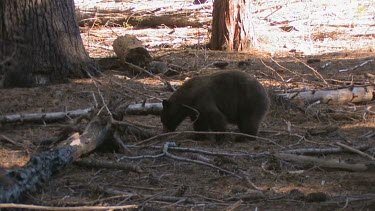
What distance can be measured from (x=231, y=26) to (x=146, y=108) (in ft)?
Answer: 20.1

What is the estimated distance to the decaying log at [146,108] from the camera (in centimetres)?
840

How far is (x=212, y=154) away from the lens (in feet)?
21.4

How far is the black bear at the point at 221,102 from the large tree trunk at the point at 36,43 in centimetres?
297

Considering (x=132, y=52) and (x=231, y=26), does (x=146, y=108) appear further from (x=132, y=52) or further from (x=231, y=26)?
(x=231, y=26)

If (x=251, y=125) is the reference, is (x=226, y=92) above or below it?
above

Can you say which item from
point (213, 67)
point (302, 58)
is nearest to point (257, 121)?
point (213, 67)

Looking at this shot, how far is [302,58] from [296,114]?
4896mm

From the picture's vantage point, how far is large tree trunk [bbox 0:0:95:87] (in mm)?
9852

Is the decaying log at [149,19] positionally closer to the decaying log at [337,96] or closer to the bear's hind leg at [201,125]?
the decaying log at [337,96]

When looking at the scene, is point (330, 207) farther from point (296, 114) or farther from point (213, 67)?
point (213, 67)

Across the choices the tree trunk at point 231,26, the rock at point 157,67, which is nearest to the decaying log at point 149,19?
the tree trunk at point 231,26

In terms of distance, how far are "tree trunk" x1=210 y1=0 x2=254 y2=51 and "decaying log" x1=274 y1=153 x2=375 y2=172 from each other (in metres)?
8.13

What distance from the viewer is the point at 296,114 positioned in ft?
29.5

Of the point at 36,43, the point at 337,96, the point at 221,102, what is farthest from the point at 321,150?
the point at 36,43
